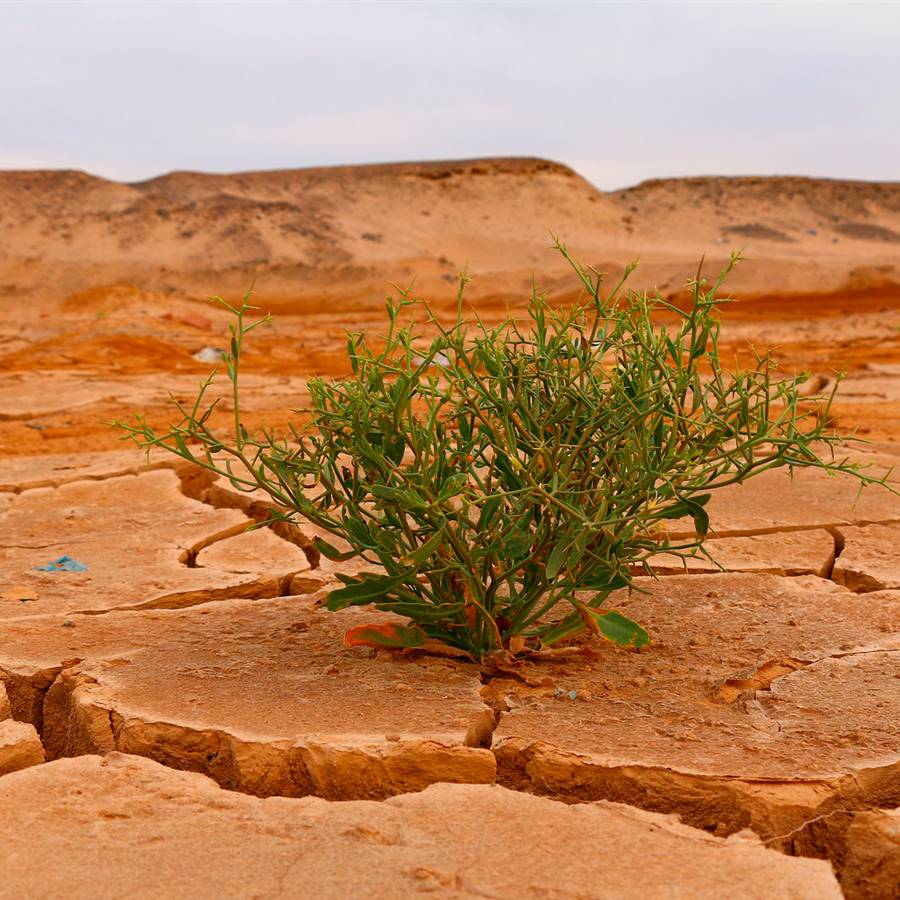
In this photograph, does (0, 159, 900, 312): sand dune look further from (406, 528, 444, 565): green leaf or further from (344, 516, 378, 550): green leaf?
(406, 528, 444, 565): green leaf

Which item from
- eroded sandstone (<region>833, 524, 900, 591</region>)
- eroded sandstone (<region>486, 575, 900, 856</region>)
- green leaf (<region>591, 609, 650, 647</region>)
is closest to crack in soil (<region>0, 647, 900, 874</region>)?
eroded sandstone (<region>486, 575, 900, 856</region>)

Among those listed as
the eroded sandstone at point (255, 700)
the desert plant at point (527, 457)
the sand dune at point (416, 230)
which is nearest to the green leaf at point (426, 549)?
the desert plant at point (527, 457)

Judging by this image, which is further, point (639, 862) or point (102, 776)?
point (102, 776)

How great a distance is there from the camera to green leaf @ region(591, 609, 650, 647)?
1973 millimetres

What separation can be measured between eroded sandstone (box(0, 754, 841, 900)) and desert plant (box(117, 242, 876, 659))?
1.41 ft

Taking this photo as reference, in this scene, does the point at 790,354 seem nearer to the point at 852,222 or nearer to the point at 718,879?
the point at 718,879

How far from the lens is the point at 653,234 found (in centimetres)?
2144

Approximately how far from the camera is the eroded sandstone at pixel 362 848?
4.29 feet

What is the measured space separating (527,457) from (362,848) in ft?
2.61

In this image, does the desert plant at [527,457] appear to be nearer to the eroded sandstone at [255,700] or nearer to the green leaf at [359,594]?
the green leaf at [359,594]

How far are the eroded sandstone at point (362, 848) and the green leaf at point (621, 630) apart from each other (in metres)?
0.47

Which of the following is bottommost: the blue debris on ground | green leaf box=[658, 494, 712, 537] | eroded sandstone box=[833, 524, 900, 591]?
the blue debris on ground

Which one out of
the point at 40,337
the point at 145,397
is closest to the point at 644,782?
the point at 145,397

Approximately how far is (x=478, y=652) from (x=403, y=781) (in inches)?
16.6
